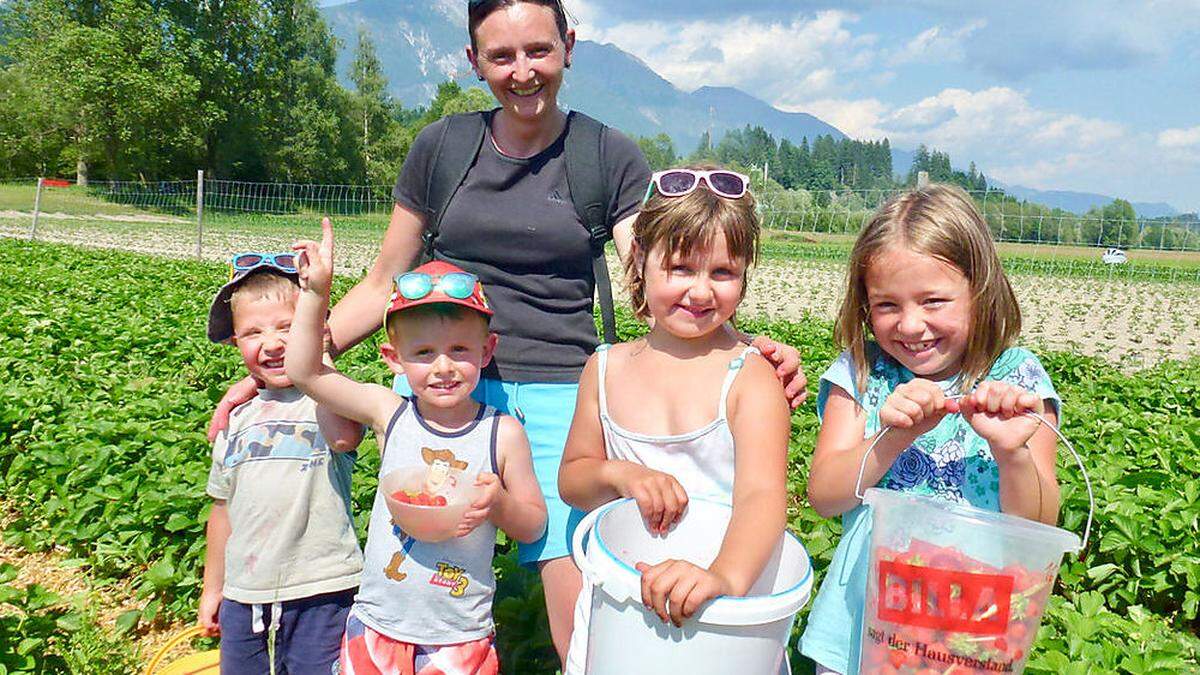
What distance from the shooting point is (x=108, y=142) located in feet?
135

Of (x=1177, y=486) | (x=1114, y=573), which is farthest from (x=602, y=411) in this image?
(x=1177, y=486)

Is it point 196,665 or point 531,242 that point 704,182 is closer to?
point 531,242

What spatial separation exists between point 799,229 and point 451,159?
25.4 metres

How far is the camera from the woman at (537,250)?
7.97 ft

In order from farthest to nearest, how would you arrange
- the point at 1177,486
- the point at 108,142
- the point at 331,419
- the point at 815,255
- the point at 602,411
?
the point at 108,142 < the point at 815,255 < the point at 1177,486 < the point at 331,419 < the point at 602,411

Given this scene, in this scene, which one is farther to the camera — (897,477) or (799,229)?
(799,229)

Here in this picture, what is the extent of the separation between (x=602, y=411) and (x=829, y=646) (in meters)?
0.72

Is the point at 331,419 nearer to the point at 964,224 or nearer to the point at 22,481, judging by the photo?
the point at 964,224

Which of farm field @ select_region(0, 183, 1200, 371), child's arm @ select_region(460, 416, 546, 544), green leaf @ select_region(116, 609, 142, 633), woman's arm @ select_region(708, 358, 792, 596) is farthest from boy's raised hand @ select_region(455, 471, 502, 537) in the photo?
farm field @ select_region(0, 183, 1200, 371)

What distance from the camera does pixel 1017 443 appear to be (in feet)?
5.42

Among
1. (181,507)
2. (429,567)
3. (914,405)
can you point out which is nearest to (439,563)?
(429,567)

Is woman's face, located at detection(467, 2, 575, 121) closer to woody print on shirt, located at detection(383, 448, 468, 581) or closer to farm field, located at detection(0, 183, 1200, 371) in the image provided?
woody print on shirt, located at detection(383, 448, 468, 581)

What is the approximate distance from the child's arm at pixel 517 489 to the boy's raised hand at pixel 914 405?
2.95ft

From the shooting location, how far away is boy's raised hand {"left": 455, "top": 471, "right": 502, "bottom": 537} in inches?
77.8
